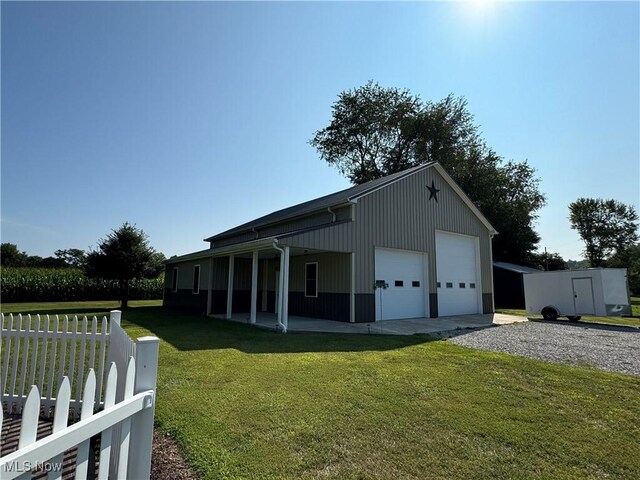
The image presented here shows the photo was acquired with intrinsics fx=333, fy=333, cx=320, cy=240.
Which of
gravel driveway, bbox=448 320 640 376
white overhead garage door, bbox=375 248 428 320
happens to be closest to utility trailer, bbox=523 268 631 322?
gravel driveway, bbox=448 320 640 376

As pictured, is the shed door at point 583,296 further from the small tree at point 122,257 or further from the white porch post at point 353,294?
the small tree at point 122,257

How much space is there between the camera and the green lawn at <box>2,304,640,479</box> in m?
2.79

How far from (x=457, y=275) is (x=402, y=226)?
4265 millimetres

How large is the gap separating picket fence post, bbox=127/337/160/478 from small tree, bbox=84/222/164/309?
711 inches

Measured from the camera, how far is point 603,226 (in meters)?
45.6

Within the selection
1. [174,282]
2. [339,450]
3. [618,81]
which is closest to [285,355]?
[339,450]

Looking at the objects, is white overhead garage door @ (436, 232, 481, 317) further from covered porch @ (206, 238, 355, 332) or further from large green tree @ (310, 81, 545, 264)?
large green tree @ (310, 81, 545, 264)

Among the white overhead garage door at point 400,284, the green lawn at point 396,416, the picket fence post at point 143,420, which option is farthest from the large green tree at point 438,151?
the picket fence post at point 143,420

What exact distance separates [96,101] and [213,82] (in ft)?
11.3

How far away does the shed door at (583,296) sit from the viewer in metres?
13.4

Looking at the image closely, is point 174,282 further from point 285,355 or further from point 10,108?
point 285,355

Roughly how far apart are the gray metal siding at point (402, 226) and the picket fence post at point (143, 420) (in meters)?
8.33

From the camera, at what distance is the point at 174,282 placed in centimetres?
1945

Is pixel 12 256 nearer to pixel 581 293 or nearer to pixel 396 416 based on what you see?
pixel 396 416
